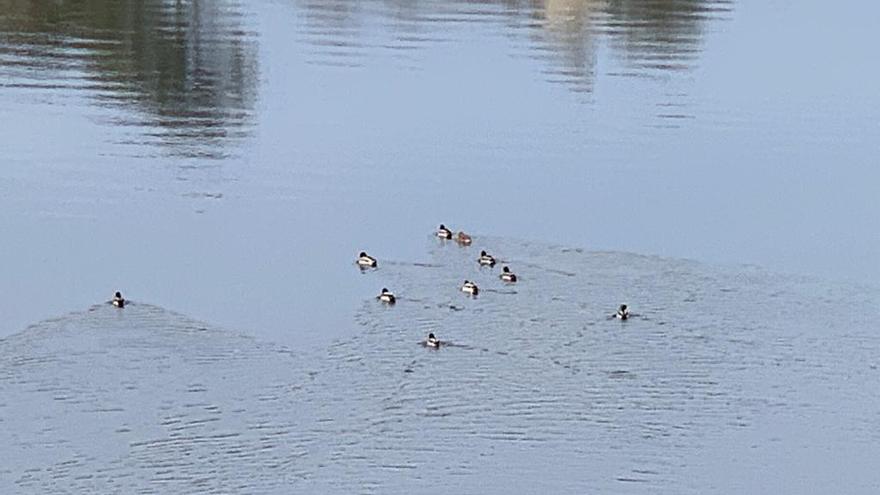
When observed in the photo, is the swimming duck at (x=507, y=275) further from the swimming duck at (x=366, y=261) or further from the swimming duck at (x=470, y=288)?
the swimming duck at (x=366, y=261)

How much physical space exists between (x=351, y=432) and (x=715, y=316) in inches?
269

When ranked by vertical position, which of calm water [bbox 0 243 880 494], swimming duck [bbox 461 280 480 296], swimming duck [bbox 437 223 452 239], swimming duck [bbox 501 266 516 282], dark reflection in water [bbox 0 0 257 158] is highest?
dark reflection in water [bbox 0 0 257 158]

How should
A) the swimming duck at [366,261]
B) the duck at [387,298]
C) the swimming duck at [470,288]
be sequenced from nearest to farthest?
the duck at [387,298], the swimming duck at [470,288], the swimming duck at [366,261]

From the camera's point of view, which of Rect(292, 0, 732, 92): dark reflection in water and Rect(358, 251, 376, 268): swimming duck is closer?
Rect(358, 251, 376, 268): swimming duck

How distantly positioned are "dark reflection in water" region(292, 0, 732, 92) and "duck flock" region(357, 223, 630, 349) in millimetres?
15340

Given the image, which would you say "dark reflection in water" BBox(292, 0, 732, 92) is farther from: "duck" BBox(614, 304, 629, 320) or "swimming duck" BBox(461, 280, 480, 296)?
"duck" BBox(614, 304, 629, 320)

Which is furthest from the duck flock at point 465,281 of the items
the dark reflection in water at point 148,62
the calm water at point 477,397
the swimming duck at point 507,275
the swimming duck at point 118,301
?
the dark reflection in water at point 148,62

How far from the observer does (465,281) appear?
3050 cm

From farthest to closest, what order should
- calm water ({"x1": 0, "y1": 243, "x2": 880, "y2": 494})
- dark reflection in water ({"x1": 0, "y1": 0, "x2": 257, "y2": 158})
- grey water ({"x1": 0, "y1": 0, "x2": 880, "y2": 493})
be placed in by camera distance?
1. dark reflection in water ({"x1": 0, "y1": 0, "x2": 257, "y2": 158})
2. grey water ({"x1": 0, "y1": 0, "x2": 880, "y2": 493})
3. calm water ({"x1": 0, "y1": 243, "x2": 880, "y2": 494})

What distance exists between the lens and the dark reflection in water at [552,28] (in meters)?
52.2

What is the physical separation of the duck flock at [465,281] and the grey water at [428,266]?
0.71 feet

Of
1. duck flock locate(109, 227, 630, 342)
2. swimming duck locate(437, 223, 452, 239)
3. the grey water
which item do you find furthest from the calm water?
swimming duck locate(437, 223, 452, 239)

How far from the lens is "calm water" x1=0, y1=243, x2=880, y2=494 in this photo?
2358cm

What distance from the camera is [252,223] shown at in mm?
33906
